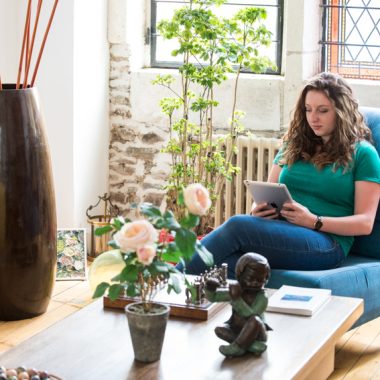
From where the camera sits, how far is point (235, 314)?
256 centimetres

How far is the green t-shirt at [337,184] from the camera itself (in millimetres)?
3811

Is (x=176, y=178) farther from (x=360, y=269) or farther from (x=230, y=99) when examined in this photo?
(x=360, y=269)

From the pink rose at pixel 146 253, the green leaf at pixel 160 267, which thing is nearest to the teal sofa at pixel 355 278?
the green leaf at pixel 160 267

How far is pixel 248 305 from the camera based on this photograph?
2535mm

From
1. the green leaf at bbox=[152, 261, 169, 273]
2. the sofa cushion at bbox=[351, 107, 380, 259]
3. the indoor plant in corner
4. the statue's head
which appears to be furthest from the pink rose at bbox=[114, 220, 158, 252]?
the sofa cushion at bbox=[351, 107, 380, 259]

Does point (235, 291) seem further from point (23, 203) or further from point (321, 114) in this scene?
point (23, 203)

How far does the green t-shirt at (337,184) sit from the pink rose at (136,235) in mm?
1705

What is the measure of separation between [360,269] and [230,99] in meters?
1.76

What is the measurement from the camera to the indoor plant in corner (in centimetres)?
226

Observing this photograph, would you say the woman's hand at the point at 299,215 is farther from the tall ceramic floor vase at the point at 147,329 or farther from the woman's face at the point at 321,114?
the tall ceramic floor vase at the point at 147,329

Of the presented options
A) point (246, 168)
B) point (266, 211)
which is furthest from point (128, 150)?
point (266, 211)

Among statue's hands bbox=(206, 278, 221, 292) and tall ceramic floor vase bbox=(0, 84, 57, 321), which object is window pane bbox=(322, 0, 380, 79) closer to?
tall ceramic floor vase bbox=(0, 84, 57, 321)

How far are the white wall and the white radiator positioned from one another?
2.66 feet

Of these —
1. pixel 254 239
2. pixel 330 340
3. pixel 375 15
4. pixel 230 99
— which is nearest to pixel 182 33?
pixel 230 99
